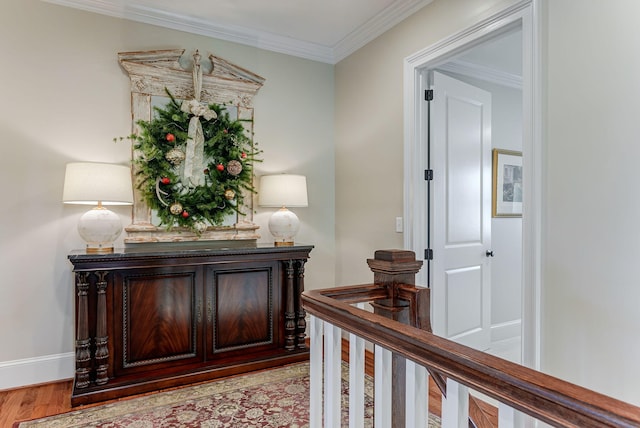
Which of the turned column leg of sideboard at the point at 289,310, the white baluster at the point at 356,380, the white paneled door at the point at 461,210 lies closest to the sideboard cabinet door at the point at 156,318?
the turned column leg of sideboard at the point at 289,310

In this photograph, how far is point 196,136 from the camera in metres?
3.11

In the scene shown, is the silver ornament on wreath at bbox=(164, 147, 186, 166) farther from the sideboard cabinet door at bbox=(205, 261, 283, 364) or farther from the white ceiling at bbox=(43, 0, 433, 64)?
the white ceiling at bbox=(43, 0, 433, 64)

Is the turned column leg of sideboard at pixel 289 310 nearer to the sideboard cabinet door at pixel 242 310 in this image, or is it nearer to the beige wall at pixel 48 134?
the sideboard cabinet door at pixel 242 310

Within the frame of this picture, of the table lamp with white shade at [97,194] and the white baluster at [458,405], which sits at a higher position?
the table lamp with white shade at [97,194]

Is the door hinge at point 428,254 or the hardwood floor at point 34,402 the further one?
the door hinge at point 428,254

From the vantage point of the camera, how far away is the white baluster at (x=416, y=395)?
0.94 m

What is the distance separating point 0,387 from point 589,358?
3500 mm

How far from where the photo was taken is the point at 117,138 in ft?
9.68

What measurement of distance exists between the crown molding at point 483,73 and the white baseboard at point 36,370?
3.68 meters

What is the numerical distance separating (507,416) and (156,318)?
243 cm

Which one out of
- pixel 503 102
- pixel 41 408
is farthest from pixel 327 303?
pixel 503 102

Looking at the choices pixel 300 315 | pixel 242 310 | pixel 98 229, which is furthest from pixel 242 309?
pixel 98 229

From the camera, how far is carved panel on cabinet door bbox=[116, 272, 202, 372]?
2.57 metres

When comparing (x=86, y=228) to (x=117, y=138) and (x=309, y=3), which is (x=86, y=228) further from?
(x=309, y=3)
